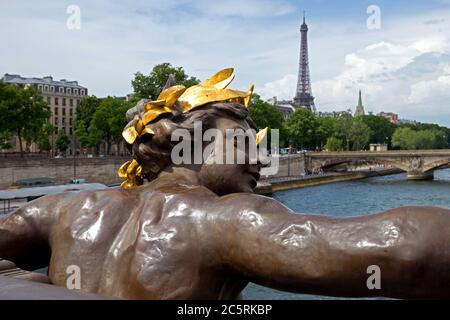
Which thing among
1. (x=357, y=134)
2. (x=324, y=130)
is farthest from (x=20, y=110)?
(x=357, y=134)

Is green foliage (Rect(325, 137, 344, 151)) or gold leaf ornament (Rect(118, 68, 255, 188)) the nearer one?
gold leaf ornament (Rect(118, 68, 255, 188))

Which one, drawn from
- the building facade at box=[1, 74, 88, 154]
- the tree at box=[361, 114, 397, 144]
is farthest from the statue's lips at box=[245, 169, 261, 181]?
the tree at box=[361, 114, 397, 144]

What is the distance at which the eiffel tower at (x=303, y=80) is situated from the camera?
106 meters

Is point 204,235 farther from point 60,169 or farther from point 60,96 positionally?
point 60,96

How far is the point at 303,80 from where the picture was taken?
113 m

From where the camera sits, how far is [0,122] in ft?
106

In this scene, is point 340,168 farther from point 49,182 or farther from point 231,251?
point 231,251

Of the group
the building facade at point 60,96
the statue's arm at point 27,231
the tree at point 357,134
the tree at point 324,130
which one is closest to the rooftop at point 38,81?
the building facade at point 60,96

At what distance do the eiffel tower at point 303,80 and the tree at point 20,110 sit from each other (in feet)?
260

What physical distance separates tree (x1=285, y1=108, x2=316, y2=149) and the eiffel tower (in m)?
44.3

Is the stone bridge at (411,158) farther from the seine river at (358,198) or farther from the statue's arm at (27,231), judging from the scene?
the statue's arm at (27,231)

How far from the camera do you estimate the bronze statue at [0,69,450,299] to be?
1536mm

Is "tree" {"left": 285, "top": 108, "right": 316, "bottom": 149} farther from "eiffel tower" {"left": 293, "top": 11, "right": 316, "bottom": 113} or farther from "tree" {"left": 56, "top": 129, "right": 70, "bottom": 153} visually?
"eiffel tower" {"left": 293, "top": 11, "right": 316, "bottom": 113}

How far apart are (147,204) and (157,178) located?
32cm
